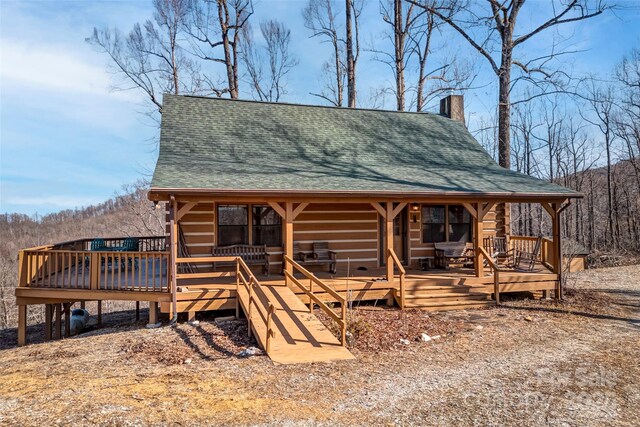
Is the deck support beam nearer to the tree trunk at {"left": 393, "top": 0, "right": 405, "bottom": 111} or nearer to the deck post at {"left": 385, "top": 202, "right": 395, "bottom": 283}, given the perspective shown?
the deck post at {"left": 385, "top": 202, "right": 395, "bottom": 283}

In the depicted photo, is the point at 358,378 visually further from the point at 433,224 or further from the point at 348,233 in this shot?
the point at 433,224

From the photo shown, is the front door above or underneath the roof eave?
underneath

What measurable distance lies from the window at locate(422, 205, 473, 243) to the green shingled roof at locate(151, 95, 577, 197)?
51.5 inches

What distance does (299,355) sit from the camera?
6777 millimetres

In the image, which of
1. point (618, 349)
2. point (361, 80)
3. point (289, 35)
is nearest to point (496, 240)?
point (618, 349)

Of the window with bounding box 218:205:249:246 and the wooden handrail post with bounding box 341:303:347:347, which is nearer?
the wooden handrail post with bounding box 341:303:347:347

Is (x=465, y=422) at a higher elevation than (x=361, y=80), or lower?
lower

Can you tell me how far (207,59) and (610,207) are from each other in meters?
25.9

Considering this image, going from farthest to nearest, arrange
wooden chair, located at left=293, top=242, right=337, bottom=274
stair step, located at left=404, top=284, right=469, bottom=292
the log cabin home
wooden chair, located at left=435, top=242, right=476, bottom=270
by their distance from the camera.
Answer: wooden chair, located at left=435, top=242, right=476, bottom=270, wooden chair, located at left=293, top=242, right=337, bottom=274, stair step, located at left=404, top=284, right=469, bottom=292, the log cabin home

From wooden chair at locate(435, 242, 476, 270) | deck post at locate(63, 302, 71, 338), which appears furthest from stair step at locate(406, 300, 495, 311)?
deck post at locate(63, 302, 71, 338)

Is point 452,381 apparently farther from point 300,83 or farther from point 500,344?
point 300,83

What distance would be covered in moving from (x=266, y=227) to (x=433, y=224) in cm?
533

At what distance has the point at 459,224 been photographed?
45.4 ft

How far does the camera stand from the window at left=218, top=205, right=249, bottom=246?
1172cm
